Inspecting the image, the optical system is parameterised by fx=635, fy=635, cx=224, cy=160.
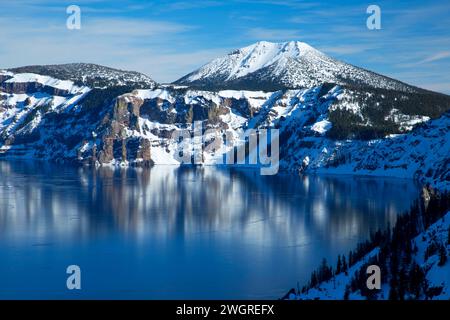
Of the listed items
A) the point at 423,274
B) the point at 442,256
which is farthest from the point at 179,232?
the point at 442,256

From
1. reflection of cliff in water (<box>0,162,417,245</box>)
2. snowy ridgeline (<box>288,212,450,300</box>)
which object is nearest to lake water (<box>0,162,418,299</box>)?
reflection of cliff in water (<box>0,162,417,245</box>)

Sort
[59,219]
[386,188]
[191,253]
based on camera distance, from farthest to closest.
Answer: [386,188] → [59,219] → [191,253]

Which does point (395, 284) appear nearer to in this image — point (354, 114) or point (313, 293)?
point (313, 293)

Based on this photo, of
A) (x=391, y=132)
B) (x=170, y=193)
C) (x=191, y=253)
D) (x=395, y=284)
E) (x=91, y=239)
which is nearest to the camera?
(x=395, y=284)

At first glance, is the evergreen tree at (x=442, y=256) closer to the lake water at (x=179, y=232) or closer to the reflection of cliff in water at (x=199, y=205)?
the lake water at (x=179, y=232)

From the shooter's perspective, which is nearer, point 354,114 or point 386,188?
point 386,188
